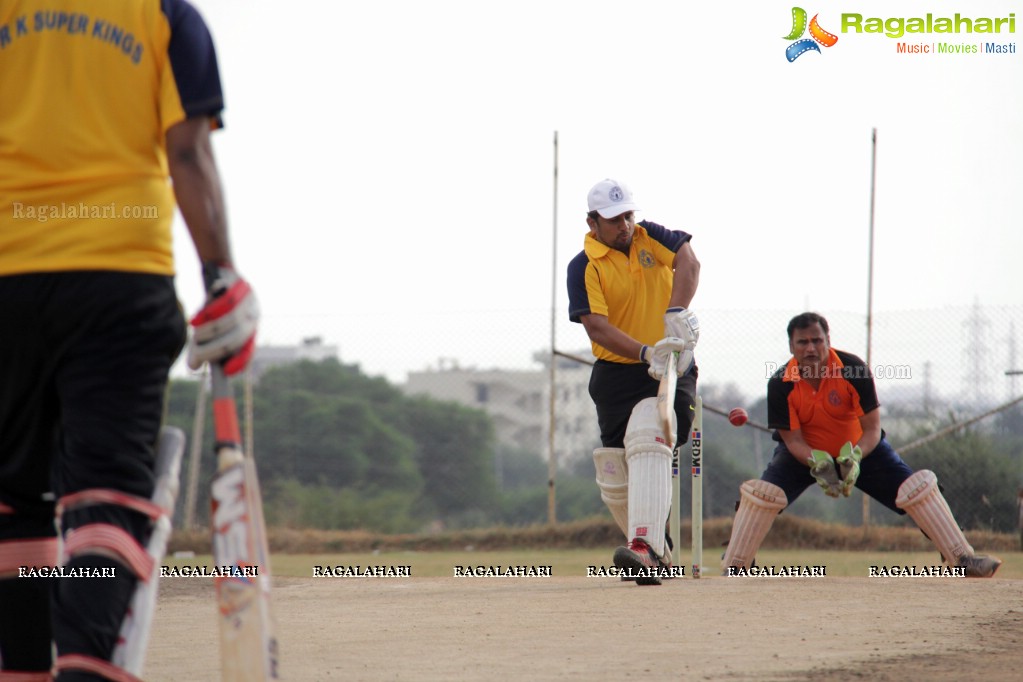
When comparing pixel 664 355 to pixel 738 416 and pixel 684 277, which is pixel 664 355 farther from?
pixel 738 416

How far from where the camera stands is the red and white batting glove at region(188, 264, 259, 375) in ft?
10.2

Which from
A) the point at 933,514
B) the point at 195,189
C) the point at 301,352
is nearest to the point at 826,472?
the point at 933,514

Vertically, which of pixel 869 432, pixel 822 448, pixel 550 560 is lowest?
pixel 550 560

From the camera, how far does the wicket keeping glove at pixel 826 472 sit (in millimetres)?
8133

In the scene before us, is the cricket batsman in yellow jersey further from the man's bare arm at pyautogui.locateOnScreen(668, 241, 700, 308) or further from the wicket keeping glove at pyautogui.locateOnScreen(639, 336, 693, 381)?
the man's bare arm at pyautogui.locateOnScreen(668, 241, 700, 308)

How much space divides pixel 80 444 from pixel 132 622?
43 centimetres

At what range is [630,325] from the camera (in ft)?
25.5

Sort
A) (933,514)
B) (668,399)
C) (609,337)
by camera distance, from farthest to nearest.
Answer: (933,514)
(609,337)
(668,399)

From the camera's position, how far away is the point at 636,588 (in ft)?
23.1

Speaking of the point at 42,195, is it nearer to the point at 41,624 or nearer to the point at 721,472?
the point at 41,624

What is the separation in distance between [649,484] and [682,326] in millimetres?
877

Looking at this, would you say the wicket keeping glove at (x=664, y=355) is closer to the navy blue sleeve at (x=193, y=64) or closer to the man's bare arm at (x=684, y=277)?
the man's bare arm at (x=684, y=277)

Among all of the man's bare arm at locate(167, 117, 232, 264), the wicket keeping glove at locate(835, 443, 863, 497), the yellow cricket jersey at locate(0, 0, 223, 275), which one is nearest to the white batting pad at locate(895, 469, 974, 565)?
the wicket keeping glove at locate(835, 443, 863, 497)

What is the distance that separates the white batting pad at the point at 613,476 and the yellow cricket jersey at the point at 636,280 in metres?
0.55
